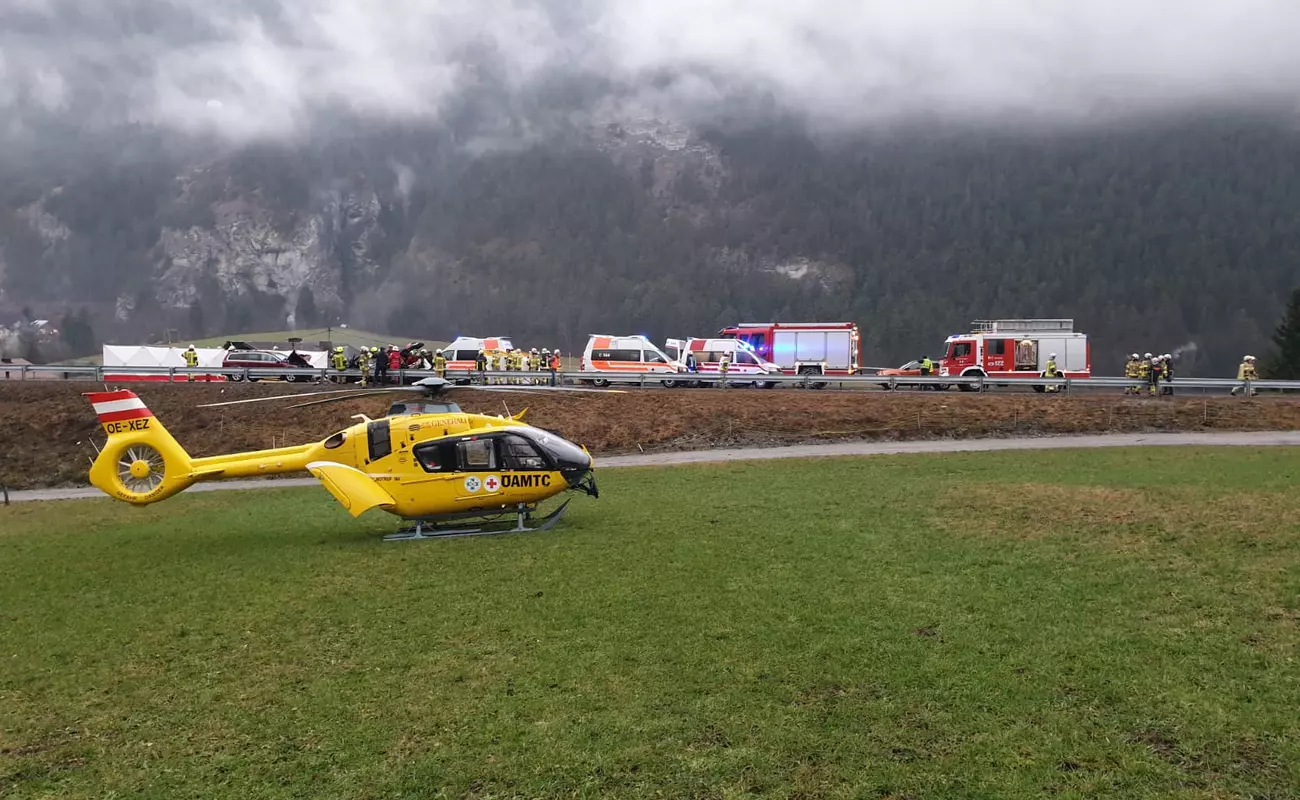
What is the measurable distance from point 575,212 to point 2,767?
17217 centimetres

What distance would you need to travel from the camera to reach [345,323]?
15625cm

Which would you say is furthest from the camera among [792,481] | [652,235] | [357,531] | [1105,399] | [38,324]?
[652,235]

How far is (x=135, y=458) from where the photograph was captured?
19.2m

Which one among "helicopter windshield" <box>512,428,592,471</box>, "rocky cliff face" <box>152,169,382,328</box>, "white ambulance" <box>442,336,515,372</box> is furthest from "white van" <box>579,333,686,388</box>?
"rocky cliff face" <box>152,169,382,328</box>

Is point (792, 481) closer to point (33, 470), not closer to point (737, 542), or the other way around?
point (737, 542)

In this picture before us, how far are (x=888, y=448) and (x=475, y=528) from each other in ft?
59.5

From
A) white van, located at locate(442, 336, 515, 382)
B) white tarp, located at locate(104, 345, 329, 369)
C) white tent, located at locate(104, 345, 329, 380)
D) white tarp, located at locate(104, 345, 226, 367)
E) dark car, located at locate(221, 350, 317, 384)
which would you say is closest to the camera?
dark car, located at locate(221, 350, 317, 384)

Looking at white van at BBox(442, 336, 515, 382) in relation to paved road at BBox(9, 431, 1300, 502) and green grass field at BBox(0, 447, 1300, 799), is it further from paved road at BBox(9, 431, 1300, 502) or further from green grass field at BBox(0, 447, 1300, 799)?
green grass field at BBox(0, 447, 1300, 799)

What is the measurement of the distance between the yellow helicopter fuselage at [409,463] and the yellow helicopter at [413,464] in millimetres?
22

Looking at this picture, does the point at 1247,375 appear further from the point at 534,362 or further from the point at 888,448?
the point at 534,362

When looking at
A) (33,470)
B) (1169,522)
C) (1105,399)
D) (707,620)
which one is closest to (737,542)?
(707,620)

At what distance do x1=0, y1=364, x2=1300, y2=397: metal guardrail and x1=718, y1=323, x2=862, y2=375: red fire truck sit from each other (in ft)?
33.8

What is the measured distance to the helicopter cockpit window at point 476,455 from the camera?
1875cm

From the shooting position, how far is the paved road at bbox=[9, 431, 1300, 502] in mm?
30391
